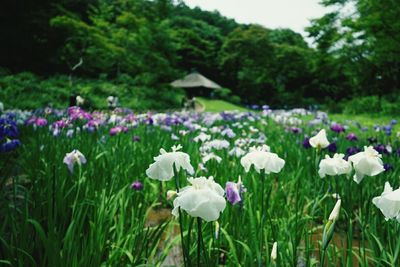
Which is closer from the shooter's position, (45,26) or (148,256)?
(148,256)

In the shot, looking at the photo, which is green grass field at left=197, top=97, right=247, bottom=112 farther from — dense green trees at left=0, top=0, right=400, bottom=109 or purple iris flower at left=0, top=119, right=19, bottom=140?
purple iris flower at left=0, top=119, right=19, bottom=140

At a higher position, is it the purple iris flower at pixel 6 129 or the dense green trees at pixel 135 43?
the dense green trees at pixel 135 43

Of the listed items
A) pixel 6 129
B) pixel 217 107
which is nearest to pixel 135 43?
pixel 217 107

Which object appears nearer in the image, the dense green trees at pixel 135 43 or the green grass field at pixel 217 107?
the dense green trees at pixel 135 43

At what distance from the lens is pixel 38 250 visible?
5.09 feet

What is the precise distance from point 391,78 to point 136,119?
25.0 meters

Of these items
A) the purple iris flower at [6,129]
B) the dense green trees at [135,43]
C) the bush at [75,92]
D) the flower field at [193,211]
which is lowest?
the flower field at [193,211]

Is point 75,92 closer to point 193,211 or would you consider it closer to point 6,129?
point 6,129

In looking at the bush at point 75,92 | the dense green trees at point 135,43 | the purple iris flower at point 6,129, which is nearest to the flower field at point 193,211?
the purple iris flower at point 6,129

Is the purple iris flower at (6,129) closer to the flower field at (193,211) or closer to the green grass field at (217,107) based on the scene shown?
the flower field at (193,211)

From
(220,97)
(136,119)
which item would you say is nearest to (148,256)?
(136,119)

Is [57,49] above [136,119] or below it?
above

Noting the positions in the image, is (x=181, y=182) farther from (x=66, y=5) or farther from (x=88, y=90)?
(x=66, y=5)

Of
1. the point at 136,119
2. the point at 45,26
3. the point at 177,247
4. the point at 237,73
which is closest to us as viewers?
the point at 177,247
